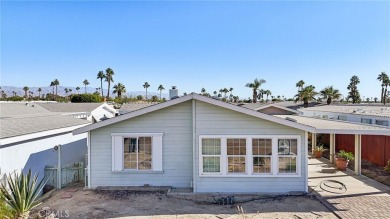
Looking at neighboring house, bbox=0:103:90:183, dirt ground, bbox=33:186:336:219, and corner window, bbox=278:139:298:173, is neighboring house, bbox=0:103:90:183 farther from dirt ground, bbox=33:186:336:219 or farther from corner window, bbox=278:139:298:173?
corner window, bbox=278:139:298:173

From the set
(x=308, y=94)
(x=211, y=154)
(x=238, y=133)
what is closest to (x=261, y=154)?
(x=238, y=133)

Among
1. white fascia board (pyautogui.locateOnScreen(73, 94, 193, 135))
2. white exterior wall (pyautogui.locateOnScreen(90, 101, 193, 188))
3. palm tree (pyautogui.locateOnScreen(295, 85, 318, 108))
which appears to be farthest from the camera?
palm tree (pyautogui.locateOnScreen(295, 85, 318, 108))

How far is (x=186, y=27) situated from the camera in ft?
68.6

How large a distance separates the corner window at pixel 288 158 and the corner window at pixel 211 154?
244 cm

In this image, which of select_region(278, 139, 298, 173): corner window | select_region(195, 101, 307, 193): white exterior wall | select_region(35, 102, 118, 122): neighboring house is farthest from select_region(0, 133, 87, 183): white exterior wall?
select_region(278, 139, 298, 173): corner window

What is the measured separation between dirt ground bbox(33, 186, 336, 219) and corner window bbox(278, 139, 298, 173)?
1.11 meters

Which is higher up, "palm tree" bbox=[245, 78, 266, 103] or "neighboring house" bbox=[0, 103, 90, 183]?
"palm tree" bbox=[245, 78, 266, 103]

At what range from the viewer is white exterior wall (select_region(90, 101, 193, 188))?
447 inches

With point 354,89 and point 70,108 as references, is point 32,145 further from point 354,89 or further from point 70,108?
point 354,89

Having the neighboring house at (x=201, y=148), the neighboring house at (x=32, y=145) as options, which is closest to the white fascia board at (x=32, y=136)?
the neighboring house at (x=32, y=145)

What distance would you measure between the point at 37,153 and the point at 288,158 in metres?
10.6

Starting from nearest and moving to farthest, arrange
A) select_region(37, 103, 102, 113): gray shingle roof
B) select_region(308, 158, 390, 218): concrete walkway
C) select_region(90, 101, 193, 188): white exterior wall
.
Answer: select_region(308, 158, 390, 218): concrete walkway
select_region(90, 101, 193, 188): white exterior wall
select_region(37, 103, 102, 113): gray shingle roof

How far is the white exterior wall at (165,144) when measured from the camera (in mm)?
11344

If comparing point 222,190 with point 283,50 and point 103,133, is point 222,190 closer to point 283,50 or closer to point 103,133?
point 103,133
